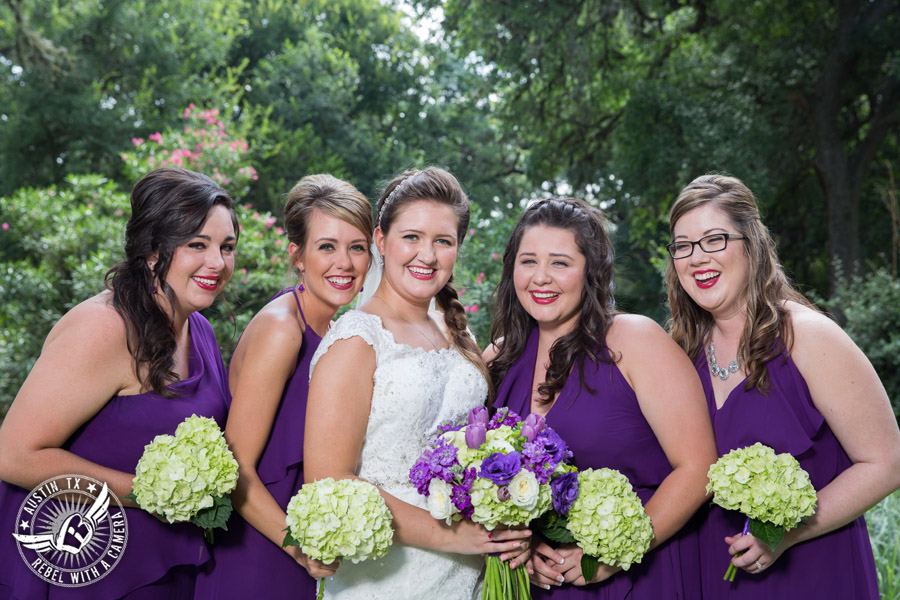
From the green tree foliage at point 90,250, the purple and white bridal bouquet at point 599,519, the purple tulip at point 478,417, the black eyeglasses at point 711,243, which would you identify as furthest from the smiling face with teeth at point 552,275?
the green tree foliage at point 90,250

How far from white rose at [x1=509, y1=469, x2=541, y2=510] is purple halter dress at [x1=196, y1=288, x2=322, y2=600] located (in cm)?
122

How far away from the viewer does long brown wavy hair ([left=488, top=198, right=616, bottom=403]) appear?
362 cm

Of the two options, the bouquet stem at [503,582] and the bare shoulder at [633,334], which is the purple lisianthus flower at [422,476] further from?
the bare shoulder at [633,334]

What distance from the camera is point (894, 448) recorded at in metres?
3.33

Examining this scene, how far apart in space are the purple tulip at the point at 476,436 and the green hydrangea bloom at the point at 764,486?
0.96 meters

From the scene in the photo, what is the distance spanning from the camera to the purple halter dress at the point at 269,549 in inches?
141

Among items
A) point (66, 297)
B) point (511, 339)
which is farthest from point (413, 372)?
point (66, 297)

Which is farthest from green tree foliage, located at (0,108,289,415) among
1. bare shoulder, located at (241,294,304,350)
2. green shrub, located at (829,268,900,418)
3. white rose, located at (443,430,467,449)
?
green shrub, located at (829,268,900,418)

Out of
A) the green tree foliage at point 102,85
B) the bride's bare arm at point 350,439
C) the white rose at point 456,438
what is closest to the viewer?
the white rose at point 456,438

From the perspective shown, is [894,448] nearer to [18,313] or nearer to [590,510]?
[590,510]

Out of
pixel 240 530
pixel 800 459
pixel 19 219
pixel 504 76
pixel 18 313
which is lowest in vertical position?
pixel 240 530

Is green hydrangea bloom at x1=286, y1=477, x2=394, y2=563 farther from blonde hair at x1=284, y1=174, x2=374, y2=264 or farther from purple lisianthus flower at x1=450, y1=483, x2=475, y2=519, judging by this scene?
blonde hair at x1=284, y1=174, x2=374, y2=264

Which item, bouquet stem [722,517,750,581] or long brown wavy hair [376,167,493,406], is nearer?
bouquet stem [722,517,750,581]

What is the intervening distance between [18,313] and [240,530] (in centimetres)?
872
